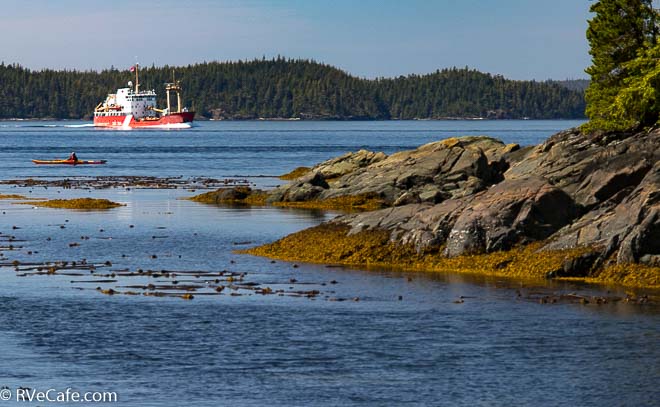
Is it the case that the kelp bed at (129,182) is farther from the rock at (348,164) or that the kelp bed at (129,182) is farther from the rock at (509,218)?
the rock at (509,218)

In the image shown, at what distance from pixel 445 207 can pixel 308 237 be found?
210 inches

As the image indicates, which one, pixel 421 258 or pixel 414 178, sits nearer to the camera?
pixel 421 258

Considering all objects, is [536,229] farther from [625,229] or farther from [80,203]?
[80,203]

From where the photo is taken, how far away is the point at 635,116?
53750 millimetres

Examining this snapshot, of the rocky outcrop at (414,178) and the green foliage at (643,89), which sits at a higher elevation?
the green foliage at (643,89)

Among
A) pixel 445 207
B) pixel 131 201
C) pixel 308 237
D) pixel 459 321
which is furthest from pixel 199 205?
pixel 459 321

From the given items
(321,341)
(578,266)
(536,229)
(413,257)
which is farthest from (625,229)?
(321,341)

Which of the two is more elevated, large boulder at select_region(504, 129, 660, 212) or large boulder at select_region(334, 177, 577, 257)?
large boulder at select_region(504, 129, 660, 212)

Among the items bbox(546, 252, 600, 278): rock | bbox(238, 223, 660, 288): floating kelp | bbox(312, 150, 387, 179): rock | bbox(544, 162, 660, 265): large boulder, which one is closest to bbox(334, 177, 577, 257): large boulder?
bbox(238, 223, 660, 288): floating kelp

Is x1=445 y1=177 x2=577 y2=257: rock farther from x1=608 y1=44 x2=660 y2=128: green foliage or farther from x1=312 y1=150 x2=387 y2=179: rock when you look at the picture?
x1=312 y1=150 x2=387 y2=179: rock

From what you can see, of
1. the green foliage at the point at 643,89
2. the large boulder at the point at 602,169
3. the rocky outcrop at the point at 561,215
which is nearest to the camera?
the rocky outcrop at the point at 561,215

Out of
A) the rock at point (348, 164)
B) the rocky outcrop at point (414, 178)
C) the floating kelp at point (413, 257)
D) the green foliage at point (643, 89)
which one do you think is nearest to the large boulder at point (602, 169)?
the green foliage at point (643, 89)

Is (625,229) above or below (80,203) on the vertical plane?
above

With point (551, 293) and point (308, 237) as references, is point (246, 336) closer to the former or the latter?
point (551, 293)
